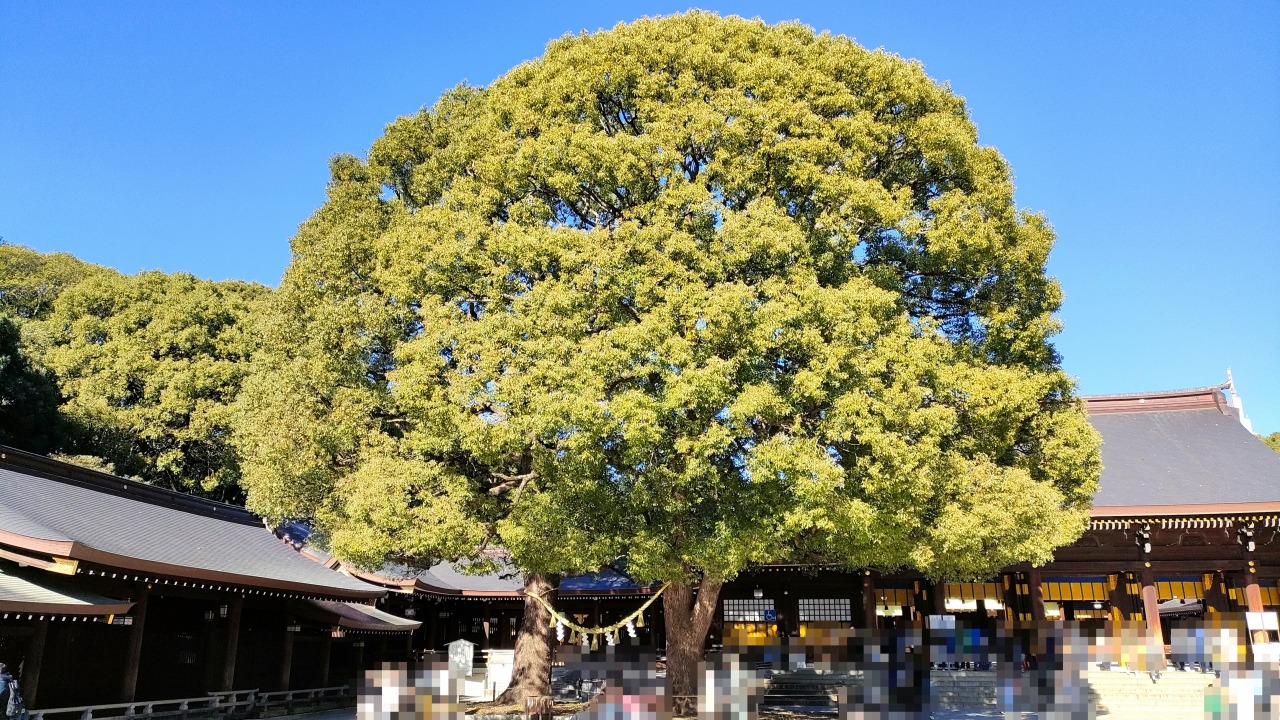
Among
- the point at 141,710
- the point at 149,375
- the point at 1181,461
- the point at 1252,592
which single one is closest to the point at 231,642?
the point at 141,710

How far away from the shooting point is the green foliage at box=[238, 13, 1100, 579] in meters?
10.8

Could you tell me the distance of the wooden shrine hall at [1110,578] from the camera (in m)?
17.5

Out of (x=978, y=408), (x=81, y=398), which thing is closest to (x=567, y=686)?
(x=978, y=408)

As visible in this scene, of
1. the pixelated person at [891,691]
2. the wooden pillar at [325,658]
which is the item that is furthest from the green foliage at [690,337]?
the wooden pillar at [325,658]

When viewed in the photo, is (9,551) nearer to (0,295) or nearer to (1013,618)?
(1013,618)

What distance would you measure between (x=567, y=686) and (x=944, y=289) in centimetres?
1314

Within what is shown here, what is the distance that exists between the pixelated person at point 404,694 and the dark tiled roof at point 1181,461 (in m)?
15.2

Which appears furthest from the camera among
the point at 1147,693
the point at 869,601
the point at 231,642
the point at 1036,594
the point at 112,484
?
the point at 869,601

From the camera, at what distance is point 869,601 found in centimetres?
2011

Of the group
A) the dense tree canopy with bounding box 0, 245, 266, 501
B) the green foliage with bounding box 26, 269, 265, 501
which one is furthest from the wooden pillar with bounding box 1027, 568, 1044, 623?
the dense tree canopy with bounding box 0, 245, 266, 501

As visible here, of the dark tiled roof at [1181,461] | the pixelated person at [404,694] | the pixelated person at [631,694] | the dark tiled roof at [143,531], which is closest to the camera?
the pixelated person at [631,694]

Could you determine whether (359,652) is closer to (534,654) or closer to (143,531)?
(143,531)

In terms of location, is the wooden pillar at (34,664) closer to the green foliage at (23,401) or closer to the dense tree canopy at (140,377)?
the dense tree canopy at (140,377)

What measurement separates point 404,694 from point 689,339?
5.71 m
